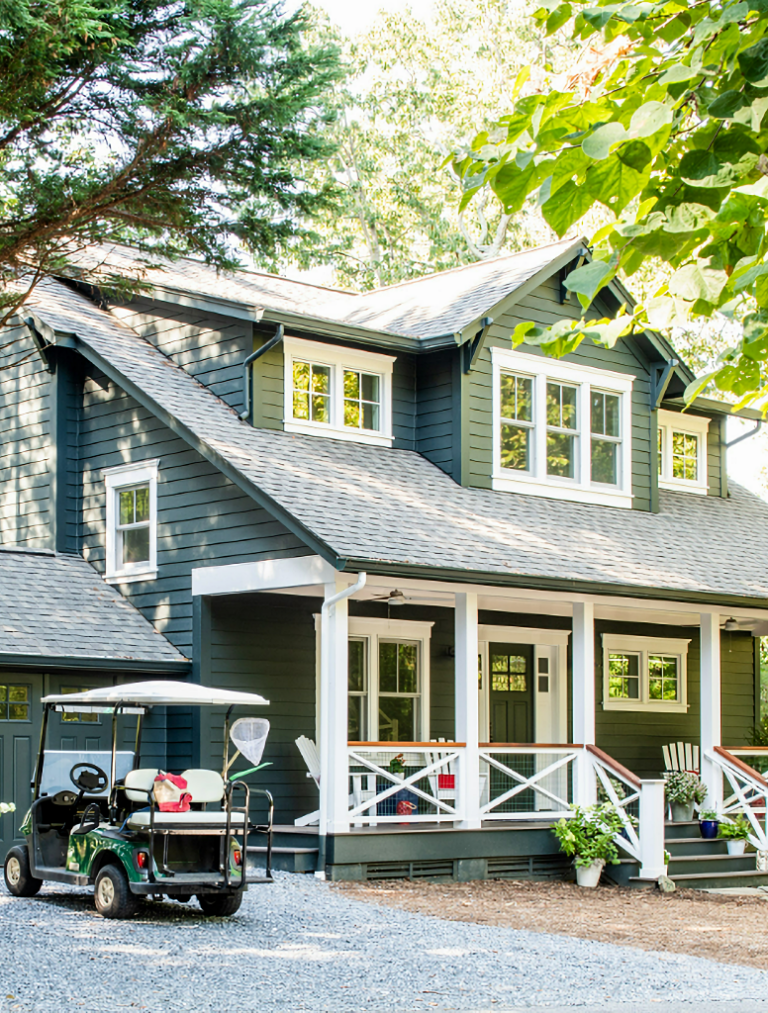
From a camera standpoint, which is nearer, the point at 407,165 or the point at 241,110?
the point at 241,110

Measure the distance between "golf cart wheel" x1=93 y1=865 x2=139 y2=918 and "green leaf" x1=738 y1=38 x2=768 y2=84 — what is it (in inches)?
313

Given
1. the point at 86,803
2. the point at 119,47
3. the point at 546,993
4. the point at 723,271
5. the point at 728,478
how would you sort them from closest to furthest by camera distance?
the point at 723,271
the point at 546,993
the point at 119,47
the point at 86,803
the point at 728,478

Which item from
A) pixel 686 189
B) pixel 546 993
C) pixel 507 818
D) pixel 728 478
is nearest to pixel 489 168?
pixel 686 189

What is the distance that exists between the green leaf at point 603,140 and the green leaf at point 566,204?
297mm

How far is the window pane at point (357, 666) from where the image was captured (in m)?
16.2

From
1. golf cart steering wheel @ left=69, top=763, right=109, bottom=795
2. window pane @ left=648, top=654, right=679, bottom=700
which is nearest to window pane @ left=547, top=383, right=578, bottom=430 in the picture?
window pane @ left=648, top=654, right=679, bottom=700

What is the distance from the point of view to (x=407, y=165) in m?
34.5

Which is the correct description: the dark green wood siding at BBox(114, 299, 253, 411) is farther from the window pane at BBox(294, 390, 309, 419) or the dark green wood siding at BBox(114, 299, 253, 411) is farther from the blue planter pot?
the blue planter pot

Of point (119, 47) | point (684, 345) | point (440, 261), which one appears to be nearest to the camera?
point (119, 47)

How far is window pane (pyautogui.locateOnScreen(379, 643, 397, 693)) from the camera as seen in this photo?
16484mm

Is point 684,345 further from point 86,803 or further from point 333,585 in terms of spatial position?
point 86,803

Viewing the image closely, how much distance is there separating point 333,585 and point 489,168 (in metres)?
9.41

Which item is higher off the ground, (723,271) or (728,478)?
(728,478)

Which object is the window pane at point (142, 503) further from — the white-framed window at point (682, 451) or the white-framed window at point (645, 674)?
the white-framed window at point (682, 451)
